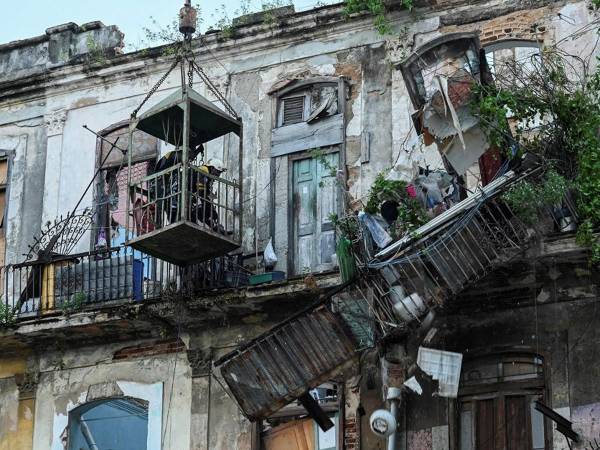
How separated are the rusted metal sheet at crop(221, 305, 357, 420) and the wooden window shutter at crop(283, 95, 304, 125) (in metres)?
3.43

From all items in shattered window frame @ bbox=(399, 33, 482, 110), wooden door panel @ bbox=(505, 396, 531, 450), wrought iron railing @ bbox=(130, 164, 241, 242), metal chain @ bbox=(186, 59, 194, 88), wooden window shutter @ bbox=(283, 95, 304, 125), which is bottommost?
wooden door panel @ bbox=(505, 396, 531, 450)

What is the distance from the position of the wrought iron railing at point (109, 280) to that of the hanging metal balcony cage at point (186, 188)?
10.2 inches

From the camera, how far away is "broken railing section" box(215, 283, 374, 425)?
14859 millimetres

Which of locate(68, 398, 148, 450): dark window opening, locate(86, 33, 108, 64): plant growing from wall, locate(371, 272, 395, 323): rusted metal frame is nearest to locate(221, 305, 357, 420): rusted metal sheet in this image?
locate(371, 272, 395, 323): rusted metal frame

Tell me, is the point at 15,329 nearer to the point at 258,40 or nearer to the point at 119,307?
the point at 119,307

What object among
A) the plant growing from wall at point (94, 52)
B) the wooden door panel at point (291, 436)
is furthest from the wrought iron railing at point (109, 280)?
the plant growing from wall at point (94, 52)

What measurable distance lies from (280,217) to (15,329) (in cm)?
314

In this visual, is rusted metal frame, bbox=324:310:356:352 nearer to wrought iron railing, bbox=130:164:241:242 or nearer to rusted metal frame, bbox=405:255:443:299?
rusted metal frame, bbox=405:255:443:299

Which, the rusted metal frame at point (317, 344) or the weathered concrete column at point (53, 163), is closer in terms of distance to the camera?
the rusted metal frame at point (317, 344)

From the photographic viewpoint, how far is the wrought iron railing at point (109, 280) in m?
16.8

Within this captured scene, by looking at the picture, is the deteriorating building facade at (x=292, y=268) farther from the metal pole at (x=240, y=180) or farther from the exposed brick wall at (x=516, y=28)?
the metal pole at (x=240, y=180)

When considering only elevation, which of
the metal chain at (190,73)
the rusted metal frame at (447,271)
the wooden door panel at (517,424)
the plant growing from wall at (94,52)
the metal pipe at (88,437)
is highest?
the plant growing from wall at (94,52)

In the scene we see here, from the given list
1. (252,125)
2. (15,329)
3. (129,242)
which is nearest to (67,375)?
(15,329)

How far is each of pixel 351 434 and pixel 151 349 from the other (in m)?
2.63
